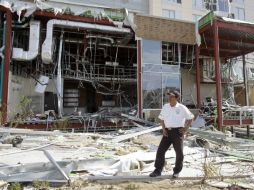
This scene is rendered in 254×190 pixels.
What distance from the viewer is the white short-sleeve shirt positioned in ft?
20.0

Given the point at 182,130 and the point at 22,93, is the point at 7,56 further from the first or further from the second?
the point at 182,130

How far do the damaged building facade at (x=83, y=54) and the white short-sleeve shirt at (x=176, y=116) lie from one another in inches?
396

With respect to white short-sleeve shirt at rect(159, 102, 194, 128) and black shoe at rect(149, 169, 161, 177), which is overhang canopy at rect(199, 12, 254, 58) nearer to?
white short-sleeve shirt at rect(159, 102, 194, 128)

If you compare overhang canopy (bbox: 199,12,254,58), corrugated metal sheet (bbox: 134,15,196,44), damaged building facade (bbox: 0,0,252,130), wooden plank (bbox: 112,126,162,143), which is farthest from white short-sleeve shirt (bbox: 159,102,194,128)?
overhang canopy (bbox: 199,12,254,58)

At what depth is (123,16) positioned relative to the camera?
55.7 ft

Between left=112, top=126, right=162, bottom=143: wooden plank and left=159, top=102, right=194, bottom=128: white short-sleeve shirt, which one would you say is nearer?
left=159, top=102, right=194, bottom=128: white short-sleeve shirt

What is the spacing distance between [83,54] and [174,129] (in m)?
14.6

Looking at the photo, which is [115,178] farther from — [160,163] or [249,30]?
[249,30]

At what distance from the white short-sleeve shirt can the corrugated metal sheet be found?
1160 centimetres

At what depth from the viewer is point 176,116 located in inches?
242

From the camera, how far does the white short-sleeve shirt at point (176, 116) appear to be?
6.11m

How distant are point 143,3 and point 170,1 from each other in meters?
2.73

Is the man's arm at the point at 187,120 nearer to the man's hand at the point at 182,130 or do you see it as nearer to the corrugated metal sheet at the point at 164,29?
the man's hand at the point at 182,130

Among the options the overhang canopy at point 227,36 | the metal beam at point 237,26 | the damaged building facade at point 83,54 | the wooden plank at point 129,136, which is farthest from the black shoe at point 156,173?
the metal beam at point 237,26
